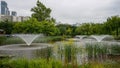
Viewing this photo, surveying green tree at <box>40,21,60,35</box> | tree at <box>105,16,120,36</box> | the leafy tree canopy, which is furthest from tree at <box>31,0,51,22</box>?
tree at <box>105,16,120,36</box>

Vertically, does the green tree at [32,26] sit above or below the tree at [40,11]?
below

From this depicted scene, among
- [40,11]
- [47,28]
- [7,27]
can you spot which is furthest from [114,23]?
[7,27]

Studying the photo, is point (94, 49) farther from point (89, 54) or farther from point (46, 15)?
point (46, 15)

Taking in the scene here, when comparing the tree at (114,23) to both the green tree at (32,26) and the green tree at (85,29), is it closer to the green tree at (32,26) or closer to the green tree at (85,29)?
the green tree at (32,26)

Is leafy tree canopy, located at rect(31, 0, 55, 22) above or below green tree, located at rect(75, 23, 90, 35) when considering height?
above

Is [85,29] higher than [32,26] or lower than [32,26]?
lower

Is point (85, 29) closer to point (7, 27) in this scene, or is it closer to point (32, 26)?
point (7, 27)

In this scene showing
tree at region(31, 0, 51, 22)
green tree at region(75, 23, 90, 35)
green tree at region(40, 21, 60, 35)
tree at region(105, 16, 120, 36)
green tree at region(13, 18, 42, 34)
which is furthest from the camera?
green tree at region(75, 23, 90, 35)

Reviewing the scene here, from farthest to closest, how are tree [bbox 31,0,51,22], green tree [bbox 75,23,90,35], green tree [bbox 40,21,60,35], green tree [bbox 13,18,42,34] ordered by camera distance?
1. green tree [bbox 75,23,90,35]
2. tree [bbox 31,0,51,22]
3. green tree [bbox 40,21,60,35]
4. green tree [bbox 13,18,42,34]

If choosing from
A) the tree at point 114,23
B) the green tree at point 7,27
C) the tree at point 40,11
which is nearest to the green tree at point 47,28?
the tree at point 40,11

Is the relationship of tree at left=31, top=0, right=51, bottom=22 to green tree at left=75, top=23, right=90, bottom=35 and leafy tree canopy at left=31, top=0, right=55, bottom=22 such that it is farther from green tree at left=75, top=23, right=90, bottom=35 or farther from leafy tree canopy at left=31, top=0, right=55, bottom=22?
green tree at left=75, top=23, right=90, bottom=35

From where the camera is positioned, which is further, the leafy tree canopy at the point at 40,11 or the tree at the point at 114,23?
the leafy tree canopy at the point at 40,11

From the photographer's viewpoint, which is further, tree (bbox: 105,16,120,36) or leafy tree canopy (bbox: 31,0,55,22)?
leafy tree canopy (bbox: 31,0,55,22)

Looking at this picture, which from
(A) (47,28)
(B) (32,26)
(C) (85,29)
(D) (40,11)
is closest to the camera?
(B) (32,26)
